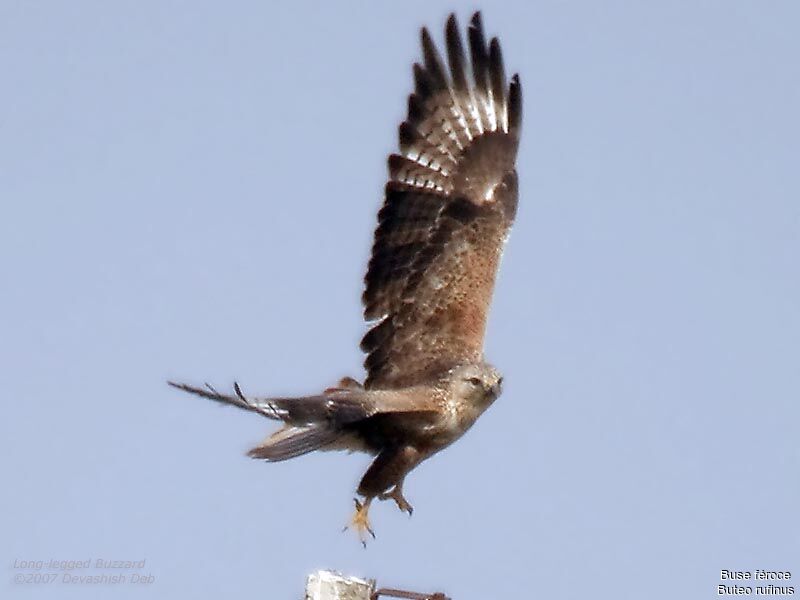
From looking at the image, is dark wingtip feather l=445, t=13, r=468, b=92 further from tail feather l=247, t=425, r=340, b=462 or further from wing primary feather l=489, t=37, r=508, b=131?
tail feather l=247, t=425, r=340, b=462

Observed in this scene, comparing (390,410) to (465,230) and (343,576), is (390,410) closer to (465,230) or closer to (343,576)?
(465,230)

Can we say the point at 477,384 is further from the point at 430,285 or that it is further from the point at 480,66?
the point at 480,66

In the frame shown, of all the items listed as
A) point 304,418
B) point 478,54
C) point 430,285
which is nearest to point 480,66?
point 478,54

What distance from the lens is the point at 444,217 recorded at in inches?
432

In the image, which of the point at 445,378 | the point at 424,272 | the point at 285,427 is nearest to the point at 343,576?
the point at 285,427

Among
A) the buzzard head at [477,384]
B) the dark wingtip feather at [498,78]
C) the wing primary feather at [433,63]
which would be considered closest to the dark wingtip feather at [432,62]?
the wing primary feather at [433,63]

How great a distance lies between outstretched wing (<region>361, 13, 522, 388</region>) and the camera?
416 inches

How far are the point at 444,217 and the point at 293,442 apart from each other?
2.33 meters

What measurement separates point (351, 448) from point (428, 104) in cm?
264

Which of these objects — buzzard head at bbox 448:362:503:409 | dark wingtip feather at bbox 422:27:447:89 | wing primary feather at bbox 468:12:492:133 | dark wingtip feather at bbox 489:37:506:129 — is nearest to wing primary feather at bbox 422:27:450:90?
dark wingtip feather at bbox 422:27:447:89

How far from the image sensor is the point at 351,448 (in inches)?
386

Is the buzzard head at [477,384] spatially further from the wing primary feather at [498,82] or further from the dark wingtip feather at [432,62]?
the dark wingtip feather at [432,62]

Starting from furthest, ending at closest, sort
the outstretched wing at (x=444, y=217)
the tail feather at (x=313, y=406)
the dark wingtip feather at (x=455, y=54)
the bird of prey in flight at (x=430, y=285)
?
the dark wingtip feather at (x=455, y=54) → the outstretched wing at (x=444, y=217) → the bird of prey in flight at (x=430, y=285) → the tail feather at (x=313, y=406)

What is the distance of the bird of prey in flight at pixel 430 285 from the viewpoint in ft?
31.6
